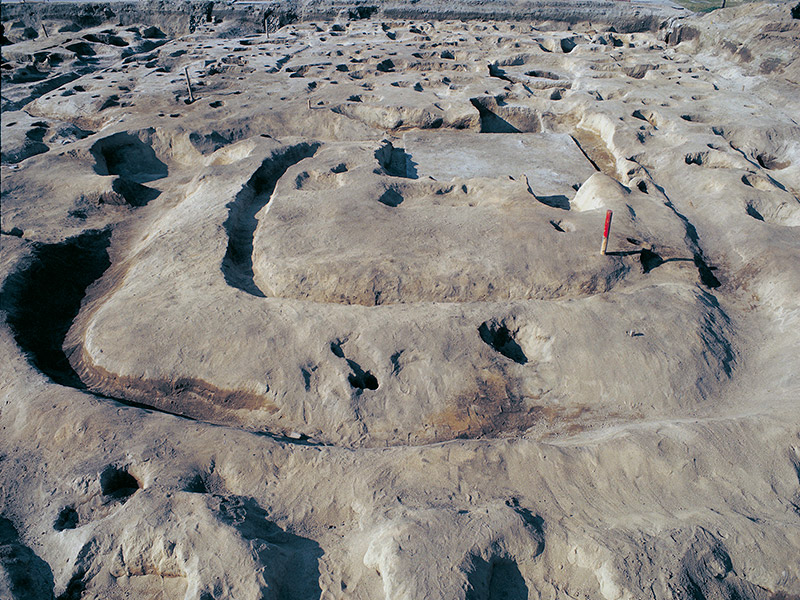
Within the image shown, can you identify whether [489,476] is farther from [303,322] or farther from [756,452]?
[303,322]

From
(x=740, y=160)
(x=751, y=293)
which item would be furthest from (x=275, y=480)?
(x=740, y=160)

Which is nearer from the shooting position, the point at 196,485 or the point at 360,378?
the point at 196,485

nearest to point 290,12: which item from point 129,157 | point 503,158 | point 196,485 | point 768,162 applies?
point 129,157

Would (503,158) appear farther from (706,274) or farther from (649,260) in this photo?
(706,274)

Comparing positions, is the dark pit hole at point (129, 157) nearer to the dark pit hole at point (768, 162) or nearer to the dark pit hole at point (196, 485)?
the dark pit hole at point (196, 485)

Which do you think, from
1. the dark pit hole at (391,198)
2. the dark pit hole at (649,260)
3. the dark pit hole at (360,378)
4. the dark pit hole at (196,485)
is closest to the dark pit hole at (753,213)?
the dark pit hole at (649,260)
